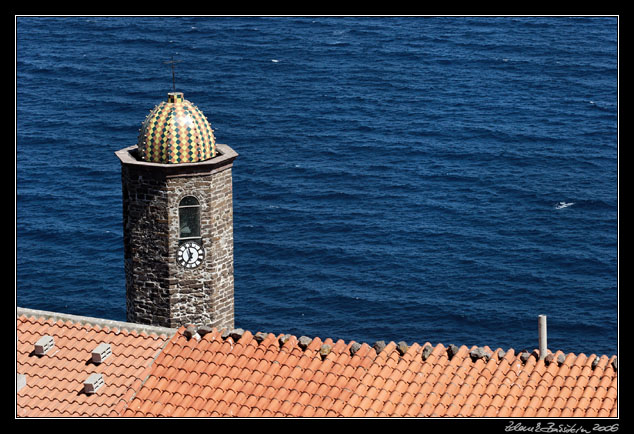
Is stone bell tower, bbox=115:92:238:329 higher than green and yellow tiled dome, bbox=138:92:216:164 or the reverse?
the reverse

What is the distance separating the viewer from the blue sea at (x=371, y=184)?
12594 centimetres

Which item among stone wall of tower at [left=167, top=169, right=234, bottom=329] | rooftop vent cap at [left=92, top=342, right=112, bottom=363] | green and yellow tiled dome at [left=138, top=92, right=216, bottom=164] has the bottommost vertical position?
rooftop vent cap at [left=92, top=342, right=112, bottom=363]

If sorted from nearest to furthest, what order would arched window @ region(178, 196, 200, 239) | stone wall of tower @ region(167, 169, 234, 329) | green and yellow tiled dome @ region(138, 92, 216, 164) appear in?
green and yellow tiled dome @ region(138, 92, 216, 164)
stone wall of tower @ region(167, 169, 234, 329)
arched window @ region(178, 196, 200, 239)

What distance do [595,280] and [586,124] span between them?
44238mm

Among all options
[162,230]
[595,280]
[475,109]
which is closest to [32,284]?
[595,280]

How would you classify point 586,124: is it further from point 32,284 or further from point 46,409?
point 46,409

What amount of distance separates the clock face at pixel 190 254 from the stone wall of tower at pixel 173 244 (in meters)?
0.16

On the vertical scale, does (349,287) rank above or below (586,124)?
below

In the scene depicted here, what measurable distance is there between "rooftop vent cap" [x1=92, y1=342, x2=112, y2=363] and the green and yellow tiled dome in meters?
6.57

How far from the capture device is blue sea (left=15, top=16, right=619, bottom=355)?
12594 centimetres

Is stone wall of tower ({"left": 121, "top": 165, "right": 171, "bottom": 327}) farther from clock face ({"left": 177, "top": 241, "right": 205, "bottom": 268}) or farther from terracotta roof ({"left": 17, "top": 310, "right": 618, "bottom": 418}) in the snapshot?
terracotta roof ({"left": 17, "top": 310, "right": 618, "bottom": 418})

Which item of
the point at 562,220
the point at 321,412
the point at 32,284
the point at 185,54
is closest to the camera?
the point at 321,412

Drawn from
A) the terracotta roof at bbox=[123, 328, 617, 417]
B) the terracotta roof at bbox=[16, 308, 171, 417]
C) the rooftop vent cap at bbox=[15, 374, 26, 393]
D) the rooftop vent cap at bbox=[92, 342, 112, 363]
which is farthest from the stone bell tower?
the rooftop vent cap at bbox=[15, 374, 26, 393]

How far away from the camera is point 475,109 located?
179 metres
